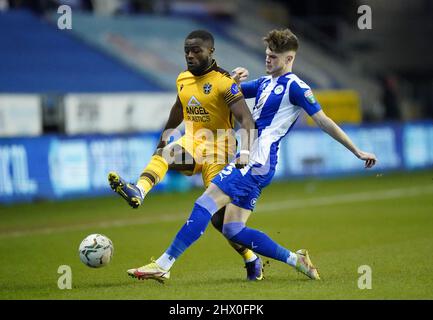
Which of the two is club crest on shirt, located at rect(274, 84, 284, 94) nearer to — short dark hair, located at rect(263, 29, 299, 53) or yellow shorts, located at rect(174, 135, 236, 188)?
short dark hair, located at rect(263, 29, 299, 53)

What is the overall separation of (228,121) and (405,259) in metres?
2.78

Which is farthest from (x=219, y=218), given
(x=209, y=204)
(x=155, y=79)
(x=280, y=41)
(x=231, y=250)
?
(x=155, y=79)

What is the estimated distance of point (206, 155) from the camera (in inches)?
356

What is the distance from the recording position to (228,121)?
9016 millimetres

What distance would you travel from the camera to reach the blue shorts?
27.9 feet

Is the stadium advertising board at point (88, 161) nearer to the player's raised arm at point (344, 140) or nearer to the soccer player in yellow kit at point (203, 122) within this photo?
the soccer player in yellow kit at point (203, 122)

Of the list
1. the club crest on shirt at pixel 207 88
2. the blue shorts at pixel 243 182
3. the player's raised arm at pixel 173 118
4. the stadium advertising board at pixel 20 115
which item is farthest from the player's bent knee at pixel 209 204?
the stadium advertising board at pixel 20 115

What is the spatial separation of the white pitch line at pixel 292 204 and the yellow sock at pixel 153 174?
201 inches

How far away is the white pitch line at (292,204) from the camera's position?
46.1 ft

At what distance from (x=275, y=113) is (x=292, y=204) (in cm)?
916

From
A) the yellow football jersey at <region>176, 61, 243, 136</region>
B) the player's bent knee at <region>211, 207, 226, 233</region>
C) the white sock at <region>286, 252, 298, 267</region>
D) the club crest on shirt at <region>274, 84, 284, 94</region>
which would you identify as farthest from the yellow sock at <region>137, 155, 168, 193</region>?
the white sock at <region>286, 252, 298, 267</region>

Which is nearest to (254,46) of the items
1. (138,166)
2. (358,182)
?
(358,182)

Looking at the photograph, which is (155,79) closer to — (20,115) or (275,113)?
(20,115)

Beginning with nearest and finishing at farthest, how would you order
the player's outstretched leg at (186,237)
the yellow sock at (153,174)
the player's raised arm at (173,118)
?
the player's outstretched leg at (186,237)
the yellow sock at (153,174)
the player's raised arm at (173,118)
